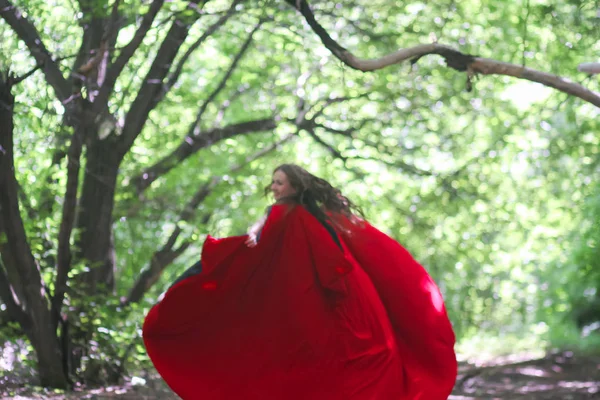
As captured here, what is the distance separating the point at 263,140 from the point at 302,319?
21.9ft

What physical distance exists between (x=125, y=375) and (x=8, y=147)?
301cm

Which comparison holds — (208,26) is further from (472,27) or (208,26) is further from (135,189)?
(472,27)

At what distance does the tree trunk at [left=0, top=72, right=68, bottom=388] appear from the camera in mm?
6195

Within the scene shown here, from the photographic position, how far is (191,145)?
1031cm

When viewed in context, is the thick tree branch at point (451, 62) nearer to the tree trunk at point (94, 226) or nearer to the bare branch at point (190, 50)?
the bare branch at point (190, 50)

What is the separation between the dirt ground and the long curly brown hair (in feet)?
7.68

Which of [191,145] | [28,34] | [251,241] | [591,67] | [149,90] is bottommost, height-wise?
[251,241]

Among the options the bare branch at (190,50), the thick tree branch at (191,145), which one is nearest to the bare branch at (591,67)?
the bare branch at (190,50)

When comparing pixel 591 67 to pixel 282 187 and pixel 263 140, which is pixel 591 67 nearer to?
pixel 282 187

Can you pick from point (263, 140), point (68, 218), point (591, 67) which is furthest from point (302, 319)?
point (263, 140)

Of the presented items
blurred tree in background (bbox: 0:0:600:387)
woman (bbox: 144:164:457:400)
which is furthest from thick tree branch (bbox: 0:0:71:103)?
woman (bbox: 144:164:457:400)

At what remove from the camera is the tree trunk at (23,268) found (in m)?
6.20

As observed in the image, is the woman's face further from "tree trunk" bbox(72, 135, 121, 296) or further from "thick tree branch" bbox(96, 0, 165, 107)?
"tree trunk" bbox(72, 135, 121, 296)

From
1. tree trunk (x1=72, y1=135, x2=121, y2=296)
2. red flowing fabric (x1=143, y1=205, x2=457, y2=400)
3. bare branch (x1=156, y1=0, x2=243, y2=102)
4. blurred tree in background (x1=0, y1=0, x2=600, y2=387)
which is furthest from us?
tree trunk (x1=72, y1=135, x2=121, y2=296)
